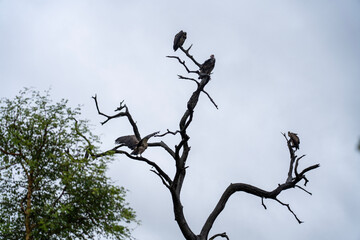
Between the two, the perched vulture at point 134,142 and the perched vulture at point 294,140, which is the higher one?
the perched vulture at point 134,142

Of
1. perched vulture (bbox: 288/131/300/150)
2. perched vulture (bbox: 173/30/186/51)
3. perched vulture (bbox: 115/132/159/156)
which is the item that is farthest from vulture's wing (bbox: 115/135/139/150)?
perched vulture (bbox: 288/131/300/150)

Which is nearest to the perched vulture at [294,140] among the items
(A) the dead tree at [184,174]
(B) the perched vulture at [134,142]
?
(A) the dead tree at [184,174]

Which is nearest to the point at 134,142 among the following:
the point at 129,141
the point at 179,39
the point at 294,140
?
the point at 129,141

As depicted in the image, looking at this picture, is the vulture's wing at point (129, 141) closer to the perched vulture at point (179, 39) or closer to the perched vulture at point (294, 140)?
the perched vulture at point (179, 39)

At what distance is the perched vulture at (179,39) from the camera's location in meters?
20.9

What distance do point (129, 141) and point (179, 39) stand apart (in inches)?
203

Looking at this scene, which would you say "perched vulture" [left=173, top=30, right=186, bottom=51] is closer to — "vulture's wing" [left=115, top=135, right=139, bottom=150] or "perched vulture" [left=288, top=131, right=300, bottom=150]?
"vulture's wing" [left=115, top=135, right=139, bottom=150]

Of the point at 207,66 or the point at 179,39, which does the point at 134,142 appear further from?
the point at 179,39

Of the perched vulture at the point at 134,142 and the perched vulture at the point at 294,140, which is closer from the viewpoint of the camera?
the perched vulture at the point at 134,142

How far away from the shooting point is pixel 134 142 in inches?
742

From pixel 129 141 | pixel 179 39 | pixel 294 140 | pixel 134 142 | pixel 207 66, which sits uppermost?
pixel 179 39

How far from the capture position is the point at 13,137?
1672cm

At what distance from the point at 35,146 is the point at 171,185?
17.0ft

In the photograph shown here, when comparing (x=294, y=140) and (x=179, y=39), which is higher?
(x=179, y=39)
